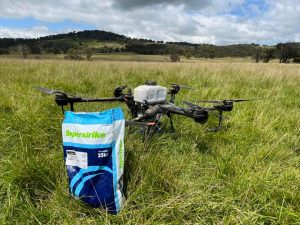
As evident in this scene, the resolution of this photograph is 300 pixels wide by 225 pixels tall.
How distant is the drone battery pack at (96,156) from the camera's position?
1.80 m

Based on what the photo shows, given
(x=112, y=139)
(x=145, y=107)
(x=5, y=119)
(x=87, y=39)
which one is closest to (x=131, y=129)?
(x=145, y=107)

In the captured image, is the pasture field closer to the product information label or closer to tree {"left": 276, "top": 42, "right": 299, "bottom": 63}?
the product information label

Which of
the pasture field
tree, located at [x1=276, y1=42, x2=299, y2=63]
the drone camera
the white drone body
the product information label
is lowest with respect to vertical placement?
the pasture field

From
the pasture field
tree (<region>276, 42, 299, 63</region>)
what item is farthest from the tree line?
the pasture field

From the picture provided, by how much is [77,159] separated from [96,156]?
142 millimetres

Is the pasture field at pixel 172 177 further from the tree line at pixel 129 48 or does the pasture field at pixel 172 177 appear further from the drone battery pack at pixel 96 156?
the tree line at pixel 129 48

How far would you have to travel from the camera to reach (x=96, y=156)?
1.80 m

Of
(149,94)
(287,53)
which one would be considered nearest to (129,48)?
(287,53)

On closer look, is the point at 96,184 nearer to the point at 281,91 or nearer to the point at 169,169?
the point at 169,169

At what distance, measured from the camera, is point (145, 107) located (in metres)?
2.58

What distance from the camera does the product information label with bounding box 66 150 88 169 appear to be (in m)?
1.81

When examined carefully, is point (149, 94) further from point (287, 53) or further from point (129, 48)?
point (129, 48)

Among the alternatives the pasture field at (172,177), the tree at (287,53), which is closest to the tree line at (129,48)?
the tree at (287,53)

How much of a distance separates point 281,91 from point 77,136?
6.50 m
